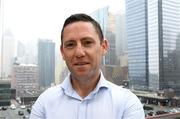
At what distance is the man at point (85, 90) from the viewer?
22.5 inches

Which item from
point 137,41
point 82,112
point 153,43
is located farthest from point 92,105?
point 153,43

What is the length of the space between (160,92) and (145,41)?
0.90m

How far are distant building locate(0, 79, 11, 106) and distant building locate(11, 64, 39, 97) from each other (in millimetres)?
102

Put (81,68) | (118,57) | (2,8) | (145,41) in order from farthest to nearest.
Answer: (145,41) → (118,57) → (2,8) → (81,68)

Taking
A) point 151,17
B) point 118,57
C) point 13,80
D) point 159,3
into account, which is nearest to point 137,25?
point 151,17

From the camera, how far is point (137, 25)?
390cm

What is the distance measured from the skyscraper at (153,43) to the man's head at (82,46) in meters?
3.12

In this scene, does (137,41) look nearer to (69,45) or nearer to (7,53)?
(7,53)

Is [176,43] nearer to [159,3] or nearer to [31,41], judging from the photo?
[159,3]

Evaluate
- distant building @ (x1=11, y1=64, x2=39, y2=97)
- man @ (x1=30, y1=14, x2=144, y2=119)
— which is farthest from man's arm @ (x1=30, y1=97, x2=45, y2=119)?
distant building @ (x1=11, y1=64, x2=39, y2=97)

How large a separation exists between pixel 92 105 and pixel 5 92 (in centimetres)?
192

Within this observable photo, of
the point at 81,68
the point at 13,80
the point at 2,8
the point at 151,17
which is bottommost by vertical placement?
the point at 13,80

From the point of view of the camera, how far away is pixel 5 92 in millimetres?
2318

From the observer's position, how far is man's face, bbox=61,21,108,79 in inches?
22.3
